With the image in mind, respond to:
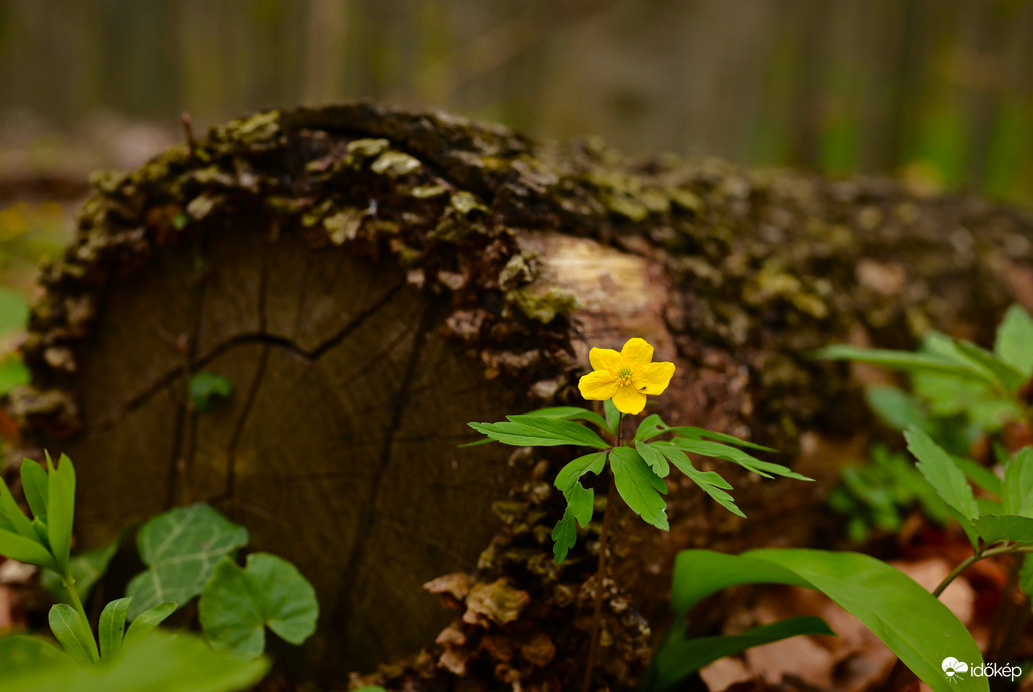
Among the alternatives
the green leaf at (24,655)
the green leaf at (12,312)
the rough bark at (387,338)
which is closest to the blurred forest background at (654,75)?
the green leaf at (12,312)

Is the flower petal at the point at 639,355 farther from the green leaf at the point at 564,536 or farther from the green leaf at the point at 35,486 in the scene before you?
the green leaf at the point at 35,486

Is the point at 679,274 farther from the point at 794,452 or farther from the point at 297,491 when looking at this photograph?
the point at 297,491

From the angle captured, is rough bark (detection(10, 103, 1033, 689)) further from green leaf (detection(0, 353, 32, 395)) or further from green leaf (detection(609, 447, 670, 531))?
green leaf (detection(609, 447, 670, 531))

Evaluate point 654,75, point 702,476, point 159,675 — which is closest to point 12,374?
point 159,675

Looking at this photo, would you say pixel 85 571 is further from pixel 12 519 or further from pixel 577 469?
pixel 577 469

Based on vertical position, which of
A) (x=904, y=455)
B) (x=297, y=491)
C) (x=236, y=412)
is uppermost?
(x=236, y=412)

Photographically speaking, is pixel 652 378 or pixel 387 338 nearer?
pixel 652 378

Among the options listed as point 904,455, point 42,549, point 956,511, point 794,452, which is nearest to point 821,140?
point 904,455
